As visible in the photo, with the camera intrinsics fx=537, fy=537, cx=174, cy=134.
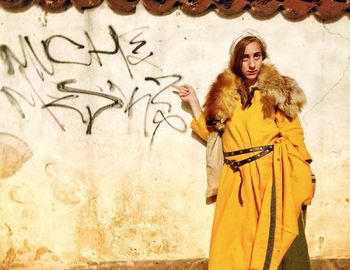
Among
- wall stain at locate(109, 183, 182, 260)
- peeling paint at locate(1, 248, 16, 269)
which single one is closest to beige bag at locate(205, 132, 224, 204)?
wall stain at locate(109, 183, 182, 260)

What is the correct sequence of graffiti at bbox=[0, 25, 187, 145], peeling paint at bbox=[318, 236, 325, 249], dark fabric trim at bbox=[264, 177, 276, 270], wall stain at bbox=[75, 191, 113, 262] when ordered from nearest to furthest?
dark fabric trim at bbox=[264, 177, 276, 270], graffiti at bbox=[0, 25, 187, 145], wall stain at bbox=[75, 191, 113, 262], peeling paint at bbox=[318, 236, 325, 249]

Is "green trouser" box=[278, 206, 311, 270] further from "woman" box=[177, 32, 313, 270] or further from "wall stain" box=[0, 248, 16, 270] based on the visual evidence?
"wall stain" box=[0, 248, 16, 270]

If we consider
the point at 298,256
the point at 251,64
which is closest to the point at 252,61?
the point at 251,64

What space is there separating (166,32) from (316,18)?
1115mm

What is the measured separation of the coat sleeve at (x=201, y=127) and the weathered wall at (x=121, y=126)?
8cm

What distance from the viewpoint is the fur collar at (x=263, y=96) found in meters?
3.67

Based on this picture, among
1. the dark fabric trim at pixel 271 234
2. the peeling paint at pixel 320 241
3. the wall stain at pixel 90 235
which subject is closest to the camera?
the dark fabric trim at pixel 271 234

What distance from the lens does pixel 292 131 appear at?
3721 millimetres

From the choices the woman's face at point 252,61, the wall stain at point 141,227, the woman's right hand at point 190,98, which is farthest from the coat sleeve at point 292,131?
the wall stain at point 141,227

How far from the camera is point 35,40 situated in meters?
3.89

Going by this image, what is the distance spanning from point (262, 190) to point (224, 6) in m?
1.35

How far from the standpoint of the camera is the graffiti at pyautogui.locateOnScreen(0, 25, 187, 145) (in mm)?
3906

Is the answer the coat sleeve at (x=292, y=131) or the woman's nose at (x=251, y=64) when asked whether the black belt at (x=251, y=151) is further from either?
the woman's nose at (x=251, y=64)

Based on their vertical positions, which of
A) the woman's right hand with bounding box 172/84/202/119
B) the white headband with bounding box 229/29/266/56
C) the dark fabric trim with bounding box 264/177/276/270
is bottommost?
the dark fabric trim with bounding box 264/177/276/270
